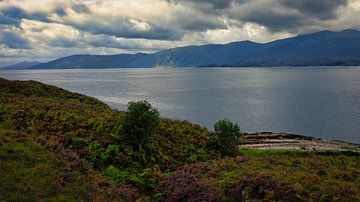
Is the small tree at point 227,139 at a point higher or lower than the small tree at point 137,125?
lower

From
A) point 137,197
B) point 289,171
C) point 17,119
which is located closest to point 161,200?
point 137,197

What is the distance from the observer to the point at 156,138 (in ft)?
123

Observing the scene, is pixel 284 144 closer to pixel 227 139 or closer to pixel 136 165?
pixel 227 139

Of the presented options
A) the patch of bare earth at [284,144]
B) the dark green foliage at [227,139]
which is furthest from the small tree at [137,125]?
the patch of bare earth at [284,144]

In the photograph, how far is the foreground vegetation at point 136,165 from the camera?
19688mm

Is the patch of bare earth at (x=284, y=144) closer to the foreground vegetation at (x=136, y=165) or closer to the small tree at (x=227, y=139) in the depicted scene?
the foreground vegetation at (x=136, y=165)

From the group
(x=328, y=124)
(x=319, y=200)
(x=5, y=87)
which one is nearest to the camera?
(x=319, y=200)

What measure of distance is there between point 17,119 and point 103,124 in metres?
9.64

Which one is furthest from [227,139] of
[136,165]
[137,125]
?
[136,165]

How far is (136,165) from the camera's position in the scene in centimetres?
3050

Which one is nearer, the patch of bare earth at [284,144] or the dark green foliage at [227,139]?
the dark green foliage at [227,139]

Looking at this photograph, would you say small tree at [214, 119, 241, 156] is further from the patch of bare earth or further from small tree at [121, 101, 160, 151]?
the patch of bare earth

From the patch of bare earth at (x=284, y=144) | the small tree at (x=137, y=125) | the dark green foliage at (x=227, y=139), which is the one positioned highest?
the small tree at (x=137, y=125)

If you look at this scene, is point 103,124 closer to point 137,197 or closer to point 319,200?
point 137,197
